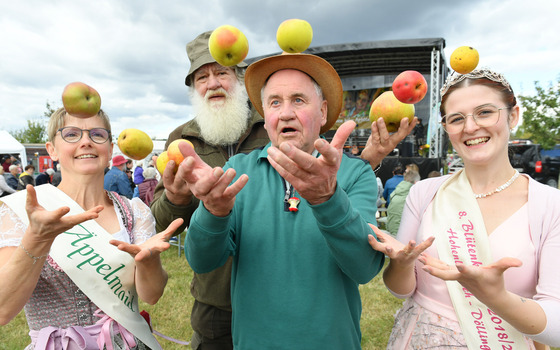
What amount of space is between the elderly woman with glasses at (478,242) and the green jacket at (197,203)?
3.71ft

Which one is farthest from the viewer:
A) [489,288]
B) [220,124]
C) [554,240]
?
[220,124]

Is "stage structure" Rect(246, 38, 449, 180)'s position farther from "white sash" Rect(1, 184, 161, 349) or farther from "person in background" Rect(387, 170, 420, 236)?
"white sash" Rect(1, 184, 161, 349)

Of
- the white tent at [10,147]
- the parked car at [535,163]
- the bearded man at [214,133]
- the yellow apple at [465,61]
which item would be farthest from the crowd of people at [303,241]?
the white tent at [10,147]

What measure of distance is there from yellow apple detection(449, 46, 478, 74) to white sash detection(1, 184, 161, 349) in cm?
208

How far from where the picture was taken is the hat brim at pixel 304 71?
161 cm

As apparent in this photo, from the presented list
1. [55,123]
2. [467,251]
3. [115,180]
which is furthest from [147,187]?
[467,251]

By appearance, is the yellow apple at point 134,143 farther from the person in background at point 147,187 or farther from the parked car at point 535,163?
the parked car at point 535,163

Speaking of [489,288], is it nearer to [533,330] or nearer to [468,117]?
[533,330]

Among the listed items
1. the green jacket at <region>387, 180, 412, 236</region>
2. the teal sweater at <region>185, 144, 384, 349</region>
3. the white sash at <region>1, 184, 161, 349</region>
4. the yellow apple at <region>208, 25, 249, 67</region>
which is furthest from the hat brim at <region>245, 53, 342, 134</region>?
the green jacket at <region>387, 180, 412, 236</region>

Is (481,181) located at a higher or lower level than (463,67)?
lower

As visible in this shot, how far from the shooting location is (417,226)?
5.63ft

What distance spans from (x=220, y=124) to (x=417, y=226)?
1.56 metres

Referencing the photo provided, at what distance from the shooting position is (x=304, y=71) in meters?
1.66

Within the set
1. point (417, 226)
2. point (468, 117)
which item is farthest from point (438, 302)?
point (468, 117)
